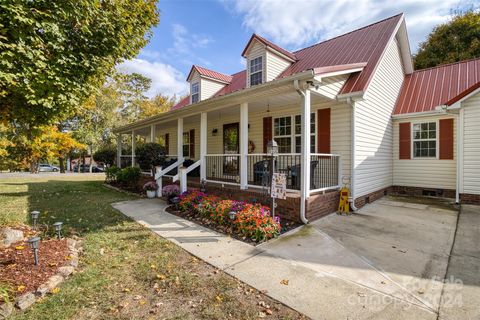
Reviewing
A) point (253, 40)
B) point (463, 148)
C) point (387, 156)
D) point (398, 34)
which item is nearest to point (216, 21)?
point (253, 40)

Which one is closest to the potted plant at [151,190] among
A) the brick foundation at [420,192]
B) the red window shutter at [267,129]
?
the red window shutter at [267,129]

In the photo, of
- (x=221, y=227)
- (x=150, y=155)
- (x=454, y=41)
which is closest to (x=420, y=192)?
(x=221, y=227)

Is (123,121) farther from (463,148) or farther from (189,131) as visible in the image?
(463,148)

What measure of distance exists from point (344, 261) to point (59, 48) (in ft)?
18.4

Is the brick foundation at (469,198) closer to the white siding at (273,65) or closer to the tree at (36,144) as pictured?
the white siding at (273,65)

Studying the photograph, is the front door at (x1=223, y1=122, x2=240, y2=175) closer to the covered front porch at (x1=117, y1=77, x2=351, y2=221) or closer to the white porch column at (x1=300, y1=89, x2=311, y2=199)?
the covered front porch at (x1=117, y1=77, x2=351, y2=221)

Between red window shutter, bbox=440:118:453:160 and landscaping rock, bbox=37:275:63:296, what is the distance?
1094cm

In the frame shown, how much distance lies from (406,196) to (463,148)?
92.1 inches

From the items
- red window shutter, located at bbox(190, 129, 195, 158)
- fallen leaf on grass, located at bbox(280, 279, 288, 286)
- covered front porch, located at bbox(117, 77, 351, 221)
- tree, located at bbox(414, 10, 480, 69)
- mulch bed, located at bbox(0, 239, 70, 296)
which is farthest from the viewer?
tree, located at bbox(414, 10, 480, 69)

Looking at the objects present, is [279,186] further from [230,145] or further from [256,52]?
[256,52]

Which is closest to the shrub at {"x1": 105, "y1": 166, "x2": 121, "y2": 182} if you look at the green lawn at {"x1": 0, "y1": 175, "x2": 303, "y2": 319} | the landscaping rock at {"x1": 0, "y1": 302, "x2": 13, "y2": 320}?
the green lawn at {"x1": 0, "y1": 175, "x2": 303, "y2": 319}

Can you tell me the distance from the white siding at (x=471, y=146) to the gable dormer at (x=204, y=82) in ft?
32.9

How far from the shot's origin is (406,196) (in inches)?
352

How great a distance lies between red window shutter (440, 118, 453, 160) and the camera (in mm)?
8281
